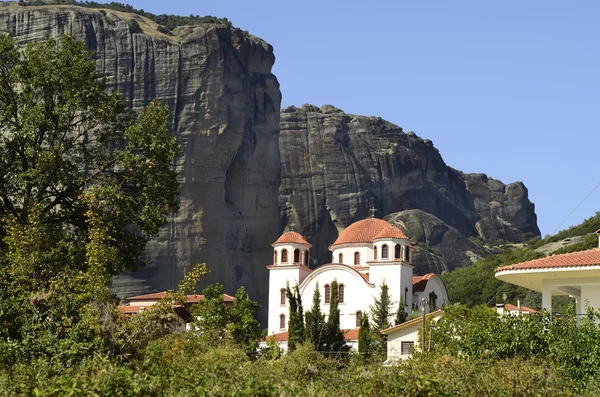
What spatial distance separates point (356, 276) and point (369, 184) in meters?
72.9

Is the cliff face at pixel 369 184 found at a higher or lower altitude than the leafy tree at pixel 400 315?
higher

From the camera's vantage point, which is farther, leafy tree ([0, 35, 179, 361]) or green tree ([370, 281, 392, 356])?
green tree ([370, 281, 392, 356])

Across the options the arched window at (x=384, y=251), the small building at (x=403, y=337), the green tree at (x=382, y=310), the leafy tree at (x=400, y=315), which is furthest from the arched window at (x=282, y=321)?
the small building at (x=403, y=337)

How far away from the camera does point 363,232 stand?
6431cm

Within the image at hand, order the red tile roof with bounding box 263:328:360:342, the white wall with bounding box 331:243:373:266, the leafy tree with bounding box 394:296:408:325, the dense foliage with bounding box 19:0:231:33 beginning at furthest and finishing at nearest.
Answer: the dense foliage with bounding box 19:0:231:33, the white wall with bounding box 331:243:373:266, the red tile roof with bounding box 263:328:360:342, the leafy tree with bounding box 394:296:408:325

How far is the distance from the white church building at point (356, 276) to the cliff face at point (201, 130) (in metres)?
26.7

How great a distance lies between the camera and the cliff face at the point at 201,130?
91.0 m

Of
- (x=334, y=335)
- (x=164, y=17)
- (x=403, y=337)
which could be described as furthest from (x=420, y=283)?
(x=164, y=17)

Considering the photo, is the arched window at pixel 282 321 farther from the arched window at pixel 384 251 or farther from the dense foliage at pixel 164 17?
the dense foliage at pixel 164 17

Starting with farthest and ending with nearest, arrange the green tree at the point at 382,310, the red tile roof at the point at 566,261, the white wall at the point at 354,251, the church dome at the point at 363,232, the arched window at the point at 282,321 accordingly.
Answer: the church dome at the point at 363,232 < the white wall at the point at 354,251 < the arched window at the point at 282,321 < the green tree at the point at 382,310 < the red tile roof at the point at 566,261

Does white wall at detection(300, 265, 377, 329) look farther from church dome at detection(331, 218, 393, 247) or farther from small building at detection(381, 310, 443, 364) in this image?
small building at detection(381, 310, 443, 364)

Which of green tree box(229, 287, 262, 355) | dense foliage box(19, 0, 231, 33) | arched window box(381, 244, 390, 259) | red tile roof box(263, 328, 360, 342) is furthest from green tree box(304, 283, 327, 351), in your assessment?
dense foliage box(19, 0, 231, 33)

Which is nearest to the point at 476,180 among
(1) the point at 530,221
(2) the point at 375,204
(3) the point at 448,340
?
(1) the point at 530,221

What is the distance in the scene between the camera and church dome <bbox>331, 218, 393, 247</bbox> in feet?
209
